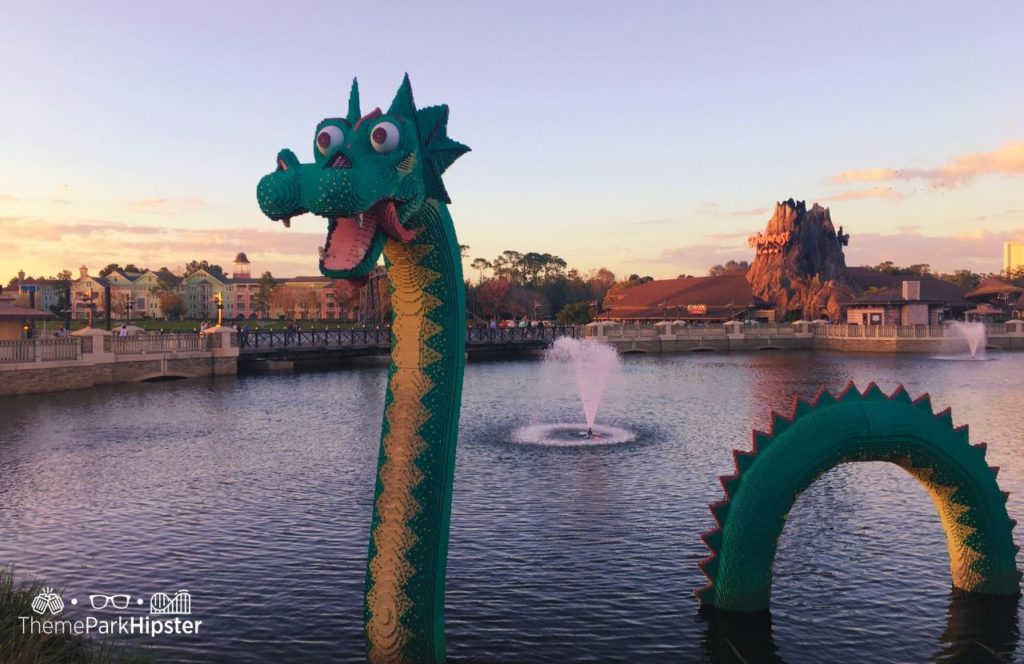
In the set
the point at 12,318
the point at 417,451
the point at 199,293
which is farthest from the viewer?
the point at 199,293

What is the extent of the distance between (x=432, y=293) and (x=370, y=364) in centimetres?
4996

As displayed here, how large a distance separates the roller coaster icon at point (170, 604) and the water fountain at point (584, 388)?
13.1 m

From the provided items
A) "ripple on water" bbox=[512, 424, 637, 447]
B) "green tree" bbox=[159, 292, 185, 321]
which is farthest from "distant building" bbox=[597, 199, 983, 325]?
"green tree" bbox=[159, 292, 185, 321]

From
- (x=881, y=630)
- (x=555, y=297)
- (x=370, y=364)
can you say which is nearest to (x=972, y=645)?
(x=881, y=630)

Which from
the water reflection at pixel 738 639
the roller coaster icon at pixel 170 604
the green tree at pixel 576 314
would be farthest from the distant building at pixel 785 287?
the roller coaster icon at pixel 170 604

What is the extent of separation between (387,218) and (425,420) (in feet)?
5.86

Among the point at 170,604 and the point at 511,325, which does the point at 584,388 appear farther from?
the point at 511,325

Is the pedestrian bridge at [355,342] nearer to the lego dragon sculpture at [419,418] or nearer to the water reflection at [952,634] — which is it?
the water reflection at [952,634]

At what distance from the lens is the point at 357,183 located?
588 centimetres

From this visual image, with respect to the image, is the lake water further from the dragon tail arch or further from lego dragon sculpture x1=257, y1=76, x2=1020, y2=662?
lego dragon sculpture x1=257, y1=76, x2=1020, y2=662

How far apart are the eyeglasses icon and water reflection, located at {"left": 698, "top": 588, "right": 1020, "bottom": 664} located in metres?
7.38

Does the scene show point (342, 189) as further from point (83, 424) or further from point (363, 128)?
point (83, 424)

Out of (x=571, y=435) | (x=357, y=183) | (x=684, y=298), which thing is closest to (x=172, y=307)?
(x=684, y=298)

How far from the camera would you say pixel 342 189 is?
5785 millimetres
